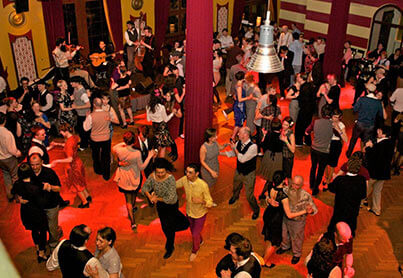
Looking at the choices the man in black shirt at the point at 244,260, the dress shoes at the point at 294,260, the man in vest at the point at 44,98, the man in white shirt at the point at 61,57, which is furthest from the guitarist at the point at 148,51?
the man in black shirt at the point at 244,260

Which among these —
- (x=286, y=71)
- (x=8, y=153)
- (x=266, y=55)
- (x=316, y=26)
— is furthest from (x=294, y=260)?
(x=316, y=26)

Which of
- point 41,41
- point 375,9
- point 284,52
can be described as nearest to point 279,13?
point 375,9

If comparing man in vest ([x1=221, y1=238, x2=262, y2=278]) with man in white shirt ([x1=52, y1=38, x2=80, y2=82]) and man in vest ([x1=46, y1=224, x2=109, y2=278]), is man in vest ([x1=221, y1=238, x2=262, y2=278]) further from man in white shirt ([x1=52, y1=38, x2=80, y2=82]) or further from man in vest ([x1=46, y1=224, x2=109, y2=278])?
man in white shirt ([x1=52, y1=38, x2=80, y2=82])

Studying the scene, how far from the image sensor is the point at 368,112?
6492mm

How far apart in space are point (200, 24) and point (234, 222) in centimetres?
277

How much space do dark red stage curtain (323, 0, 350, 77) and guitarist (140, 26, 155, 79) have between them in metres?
4.21

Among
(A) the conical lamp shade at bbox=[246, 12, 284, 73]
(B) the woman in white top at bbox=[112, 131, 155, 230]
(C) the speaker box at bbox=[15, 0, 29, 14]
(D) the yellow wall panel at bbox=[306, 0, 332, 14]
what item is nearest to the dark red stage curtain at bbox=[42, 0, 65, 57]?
(C) the speaker box at bbox=[15, 0, 29, 14]

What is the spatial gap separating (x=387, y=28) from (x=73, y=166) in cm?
999

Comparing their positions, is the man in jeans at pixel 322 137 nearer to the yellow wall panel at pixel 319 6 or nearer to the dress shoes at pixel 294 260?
the dress shoes at pixel 294 260

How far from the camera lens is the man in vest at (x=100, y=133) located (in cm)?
605

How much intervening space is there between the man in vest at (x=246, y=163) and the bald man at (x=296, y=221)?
2.61 feet

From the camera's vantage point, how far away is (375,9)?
1162 cm

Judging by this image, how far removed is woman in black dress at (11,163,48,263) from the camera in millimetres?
4430

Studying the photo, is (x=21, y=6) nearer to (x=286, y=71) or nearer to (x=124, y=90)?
(x=124, y=90)
